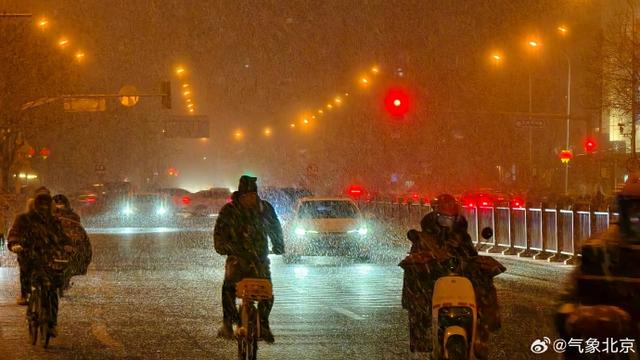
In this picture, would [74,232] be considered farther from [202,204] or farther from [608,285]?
[202,204]

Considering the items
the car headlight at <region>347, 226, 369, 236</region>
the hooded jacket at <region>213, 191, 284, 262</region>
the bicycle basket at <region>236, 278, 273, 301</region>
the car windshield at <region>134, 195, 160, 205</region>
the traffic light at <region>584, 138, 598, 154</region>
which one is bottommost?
the bicycle basket at <region>236, 278, 273, 301</region>

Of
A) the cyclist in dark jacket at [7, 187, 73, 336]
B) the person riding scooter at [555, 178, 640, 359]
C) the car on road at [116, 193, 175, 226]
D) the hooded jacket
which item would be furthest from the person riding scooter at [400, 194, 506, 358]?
the car on road at [116, 193, 175, 226]

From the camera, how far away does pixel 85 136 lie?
78250 millimetres

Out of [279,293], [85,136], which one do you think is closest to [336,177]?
[85,136]

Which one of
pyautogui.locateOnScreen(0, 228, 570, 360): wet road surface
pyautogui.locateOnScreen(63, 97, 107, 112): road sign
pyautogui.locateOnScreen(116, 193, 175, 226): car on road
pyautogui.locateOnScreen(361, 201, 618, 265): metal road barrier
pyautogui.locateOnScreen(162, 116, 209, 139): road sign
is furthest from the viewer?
pyautogui.locateOnScreen(162, 116, 209, 139): road sign

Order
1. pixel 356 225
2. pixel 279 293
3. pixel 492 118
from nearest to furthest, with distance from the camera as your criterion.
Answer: pixel 279 293
pixel 356 225
pixel 492 118

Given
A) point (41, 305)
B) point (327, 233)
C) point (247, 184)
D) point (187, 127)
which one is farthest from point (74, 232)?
point (187, 127)

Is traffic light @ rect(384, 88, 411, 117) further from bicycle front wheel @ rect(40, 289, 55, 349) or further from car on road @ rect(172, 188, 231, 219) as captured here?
car on road @ rect(172, 188, 231, 219)

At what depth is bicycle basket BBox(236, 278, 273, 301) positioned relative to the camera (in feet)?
32.8

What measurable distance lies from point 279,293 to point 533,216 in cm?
982

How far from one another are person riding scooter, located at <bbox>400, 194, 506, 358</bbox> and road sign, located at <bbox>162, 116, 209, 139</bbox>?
90.8 meters

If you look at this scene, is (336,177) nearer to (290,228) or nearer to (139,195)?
(139,195)

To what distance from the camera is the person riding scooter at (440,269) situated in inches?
372

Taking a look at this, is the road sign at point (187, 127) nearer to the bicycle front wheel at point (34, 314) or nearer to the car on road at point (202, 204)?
the car on road at point (202, 204)
